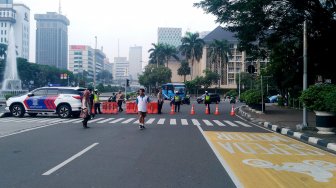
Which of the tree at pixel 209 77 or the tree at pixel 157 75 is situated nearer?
the tree at pixel 209 77

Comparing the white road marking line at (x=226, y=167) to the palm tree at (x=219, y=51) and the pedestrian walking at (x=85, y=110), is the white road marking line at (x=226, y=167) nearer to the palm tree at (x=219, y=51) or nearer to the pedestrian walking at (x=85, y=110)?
the pedestrian walking at (x=85, y=110)

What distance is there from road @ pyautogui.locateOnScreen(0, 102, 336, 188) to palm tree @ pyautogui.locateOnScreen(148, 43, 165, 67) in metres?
86.5

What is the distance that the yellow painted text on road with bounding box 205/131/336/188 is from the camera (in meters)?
6.98

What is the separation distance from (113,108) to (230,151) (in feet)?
60.6

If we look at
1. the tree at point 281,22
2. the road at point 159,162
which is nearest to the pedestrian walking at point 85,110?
the road at point 159,162

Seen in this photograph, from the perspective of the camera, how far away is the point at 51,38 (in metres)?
181

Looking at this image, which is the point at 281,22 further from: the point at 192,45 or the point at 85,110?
the point at 192,45

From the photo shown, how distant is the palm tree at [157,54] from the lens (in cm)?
9872

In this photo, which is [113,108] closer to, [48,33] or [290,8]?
[290,8]

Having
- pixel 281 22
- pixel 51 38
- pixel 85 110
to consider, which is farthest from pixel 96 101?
pixel 51 38

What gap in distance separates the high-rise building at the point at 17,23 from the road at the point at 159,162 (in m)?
137

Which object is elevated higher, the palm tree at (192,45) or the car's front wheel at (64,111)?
the palm tree at (192,45)

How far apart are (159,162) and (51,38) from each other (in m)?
183

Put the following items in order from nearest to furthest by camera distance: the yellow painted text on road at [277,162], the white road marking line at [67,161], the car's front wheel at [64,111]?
1. the yellow painted text on road at [277,162]
2. the white road marking line at [67,161]
3. the car's front wheel at [64,111]
